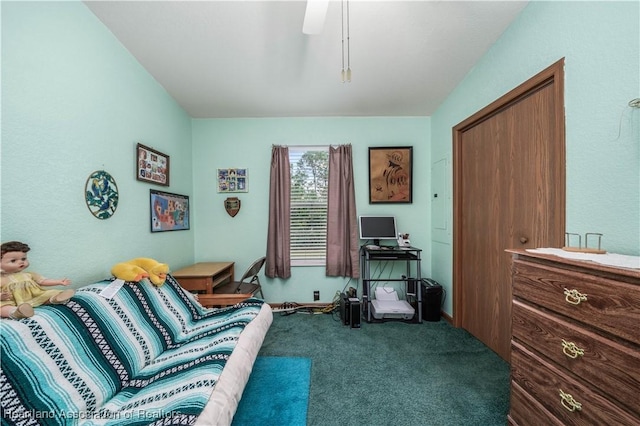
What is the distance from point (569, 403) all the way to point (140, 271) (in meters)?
2.42

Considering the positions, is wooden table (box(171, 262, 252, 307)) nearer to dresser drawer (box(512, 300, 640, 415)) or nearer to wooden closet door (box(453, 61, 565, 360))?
dresser drawer (box(512, 300, 640, 415))

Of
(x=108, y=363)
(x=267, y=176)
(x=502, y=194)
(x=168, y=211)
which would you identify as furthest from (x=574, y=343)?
Result: (x=168, y=211)

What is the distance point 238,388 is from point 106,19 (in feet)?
8.33

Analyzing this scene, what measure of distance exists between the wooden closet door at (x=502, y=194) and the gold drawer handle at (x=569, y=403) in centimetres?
83

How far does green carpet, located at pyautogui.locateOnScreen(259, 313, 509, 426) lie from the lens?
145 cm

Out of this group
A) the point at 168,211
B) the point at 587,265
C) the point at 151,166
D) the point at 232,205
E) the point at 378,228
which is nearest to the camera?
the point at 587,265

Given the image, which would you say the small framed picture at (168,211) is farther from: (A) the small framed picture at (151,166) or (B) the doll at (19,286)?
(B) the doll at (19,286)

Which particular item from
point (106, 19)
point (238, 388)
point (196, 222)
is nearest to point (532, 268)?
point (238, 388)

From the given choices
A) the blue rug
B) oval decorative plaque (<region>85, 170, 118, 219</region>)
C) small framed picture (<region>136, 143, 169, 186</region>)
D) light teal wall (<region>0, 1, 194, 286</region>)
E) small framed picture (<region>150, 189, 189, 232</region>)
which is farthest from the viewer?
small framed picture (<region>150, 189, 189, 232</region>)

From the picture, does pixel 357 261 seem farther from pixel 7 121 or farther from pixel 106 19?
pixel 106 19

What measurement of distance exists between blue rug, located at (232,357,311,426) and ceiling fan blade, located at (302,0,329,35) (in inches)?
93.0

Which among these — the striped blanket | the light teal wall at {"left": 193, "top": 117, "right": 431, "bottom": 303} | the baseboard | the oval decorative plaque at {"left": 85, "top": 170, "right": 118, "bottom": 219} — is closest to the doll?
the striped blanket

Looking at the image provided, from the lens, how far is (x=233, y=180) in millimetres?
3146

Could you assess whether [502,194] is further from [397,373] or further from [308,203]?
[308,203]
